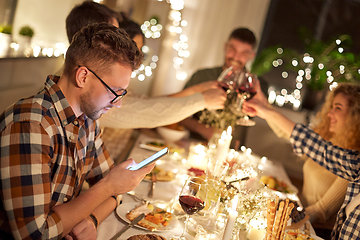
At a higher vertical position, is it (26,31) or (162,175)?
(26,31)

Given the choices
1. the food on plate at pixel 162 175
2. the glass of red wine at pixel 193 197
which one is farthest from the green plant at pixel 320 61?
the glass of red wine at pixel 193 197

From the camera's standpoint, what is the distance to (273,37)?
5.10m

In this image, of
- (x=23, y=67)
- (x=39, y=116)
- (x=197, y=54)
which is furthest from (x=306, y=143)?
(x=197, y=54)

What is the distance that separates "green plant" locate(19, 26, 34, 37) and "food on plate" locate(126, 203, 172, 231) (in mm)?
1253

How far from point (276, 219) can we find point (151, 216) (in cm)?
50

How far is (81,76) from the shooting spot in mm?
1149

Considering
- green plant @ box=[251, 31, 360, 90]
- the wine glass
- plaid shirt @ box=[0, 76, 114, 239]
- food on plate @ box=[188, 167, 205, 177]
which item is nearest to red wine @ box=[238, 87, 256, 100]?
the wine glass

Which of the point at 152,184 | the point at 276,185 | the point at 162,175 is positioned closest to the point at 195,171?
the point at 162,175

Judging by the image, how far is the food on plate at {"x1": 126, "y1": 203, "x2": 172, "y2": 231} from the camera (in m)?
1.28

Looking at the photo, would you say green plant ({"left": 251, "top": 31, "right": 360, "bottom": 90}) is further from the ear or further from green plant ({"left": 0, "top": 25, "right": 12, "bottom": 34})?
the ear

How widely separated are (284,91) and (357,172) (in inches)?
142

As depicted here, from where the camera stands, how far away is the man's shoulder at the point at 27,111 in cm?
103

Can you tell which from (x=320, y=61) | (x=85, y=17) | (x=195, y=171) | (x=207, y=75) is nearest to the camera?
(x=85, y=17)

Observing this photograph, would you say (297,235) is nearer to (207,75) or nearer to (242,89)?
(242,89)
